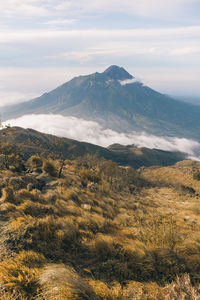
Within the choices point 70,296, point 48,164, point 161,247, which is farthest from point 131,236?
point 48,164

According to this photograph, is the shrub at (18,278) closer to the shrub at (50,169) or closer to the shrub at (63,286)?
the shrub at (63,286)

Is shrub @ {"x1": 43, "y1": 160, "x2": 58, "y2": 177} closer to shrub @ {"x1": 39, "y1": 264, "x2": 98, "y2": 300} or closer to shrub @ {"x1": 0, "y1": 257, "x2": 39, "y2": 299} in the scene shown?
shrub @ {"x1": 0, "y1": 257, "x2": 39, "y2": 299}

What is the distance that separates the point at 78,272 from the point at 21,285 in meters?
1.64

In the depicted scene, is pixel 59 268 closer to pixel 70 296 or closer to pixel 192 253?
pixel 70 296

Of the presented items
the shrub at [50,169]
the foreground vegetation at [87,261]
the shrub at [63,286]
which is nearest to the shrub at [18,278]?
the foreground vegetation at [87,261]

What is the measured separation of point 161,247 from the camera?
20.6 feet

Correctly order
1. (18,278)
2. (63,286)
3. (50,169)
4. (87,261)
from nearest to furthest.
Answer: (63,286) → (18,278) → (87,261) → (50,169)

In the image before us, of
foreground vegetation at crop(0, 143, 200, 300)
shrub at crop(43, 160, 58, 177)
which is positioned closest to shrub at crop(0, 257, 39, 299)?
foreground vegetation at crop(0, 143, 200, 300)

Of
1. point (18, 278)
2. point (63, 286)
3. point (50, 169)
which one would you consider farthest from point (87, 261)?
point (50, 169)

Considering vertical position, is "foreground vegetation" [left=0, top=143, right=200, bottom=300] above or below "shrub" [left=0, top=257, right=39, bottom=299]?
below

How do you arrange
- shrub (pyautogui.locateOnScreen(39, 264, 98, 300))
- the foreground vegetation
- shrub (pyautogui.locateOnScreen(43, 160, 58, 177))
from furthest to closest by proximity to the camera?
shrub (pyautogui.locateOnScreen(43, 160, 58, 177)), the foreground vegetation, shrub (pyautogui.locateOnScreen(39, 264, 98, 300))

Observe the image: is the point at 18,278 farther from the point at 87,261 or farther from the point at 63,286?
the point at 87,261

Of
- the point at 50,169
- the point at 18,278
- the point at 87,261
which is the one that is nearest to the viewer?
the point at 18,278

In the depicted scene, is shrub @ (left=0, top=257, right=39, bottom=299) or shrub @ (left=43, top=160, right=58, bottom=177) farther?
shrub @ (left=43, top=160, right=58, bottom=177)
